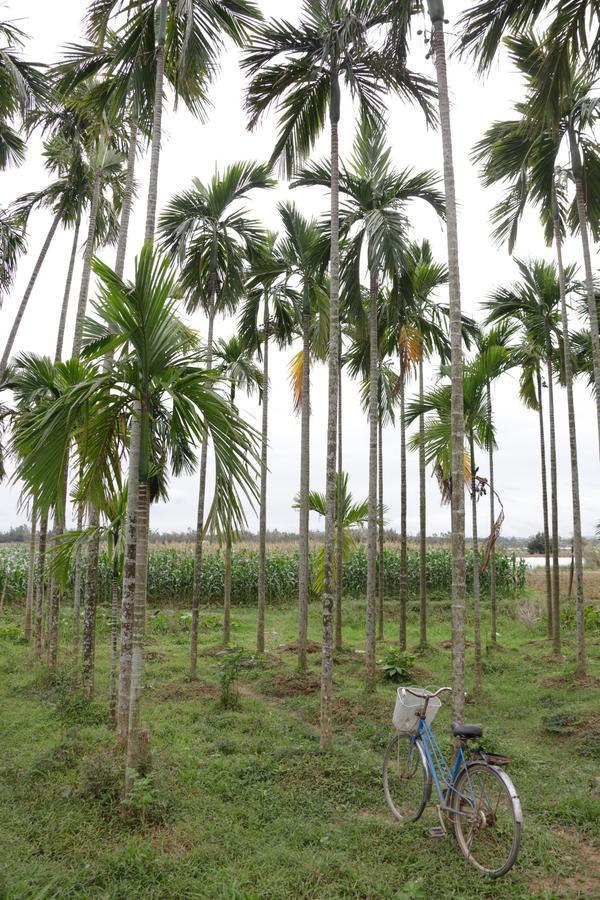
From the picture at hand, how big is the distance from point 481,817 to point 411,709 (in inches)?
41.0

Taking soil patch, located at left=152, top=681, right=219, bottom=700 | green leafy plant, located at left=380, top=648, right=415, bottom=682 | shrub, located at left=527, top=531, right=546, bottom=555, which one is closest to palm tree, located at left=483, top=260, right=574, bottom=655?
green leafy plant, located at left=380, top=648, right=415, bottom=682

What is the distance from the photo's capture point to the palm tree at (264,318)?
487 inches

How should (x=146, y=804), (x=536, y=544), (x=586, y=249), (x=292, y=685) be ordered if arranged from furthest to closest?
1. (x=536, y=544)
2. (x=292, y=685)
3. (x=586, y=249)
4. (x=146, y=804)

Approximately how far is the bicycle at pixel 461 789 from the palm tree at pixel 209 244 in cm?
603

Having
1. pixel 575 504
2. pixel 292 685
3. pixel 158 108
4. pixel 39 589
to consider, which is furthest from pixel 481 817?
pixel 39 589

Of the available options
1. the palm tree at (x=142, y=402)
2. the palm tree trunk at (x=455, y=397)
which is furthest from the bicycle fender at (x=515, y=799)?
the palm tree at (x=142, y=402)

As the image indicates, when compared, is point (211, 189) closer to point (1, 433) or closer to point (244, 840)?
point (1, 433)

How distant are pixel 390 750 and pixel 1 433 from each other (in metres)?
12.6

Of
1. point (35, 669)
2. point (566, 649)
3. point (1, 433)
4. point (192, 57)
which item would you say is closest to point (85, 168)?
point (192, 57)

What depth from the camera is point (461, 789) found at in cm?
453

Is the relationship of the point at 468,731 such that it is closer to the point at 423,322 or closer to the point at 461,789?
the point at 461,789

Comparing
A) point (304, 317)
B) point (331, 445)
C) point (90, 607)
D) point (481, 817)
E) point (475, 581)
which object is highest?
point (304, 317)

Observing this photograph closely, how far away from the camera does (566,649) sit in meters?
14.2

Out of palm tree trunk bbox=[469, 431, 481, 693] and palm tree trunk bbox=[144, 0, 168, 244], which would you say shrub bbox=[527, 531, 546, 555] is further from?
palm tree trunk bbox=[144, 0, 168, 244]
